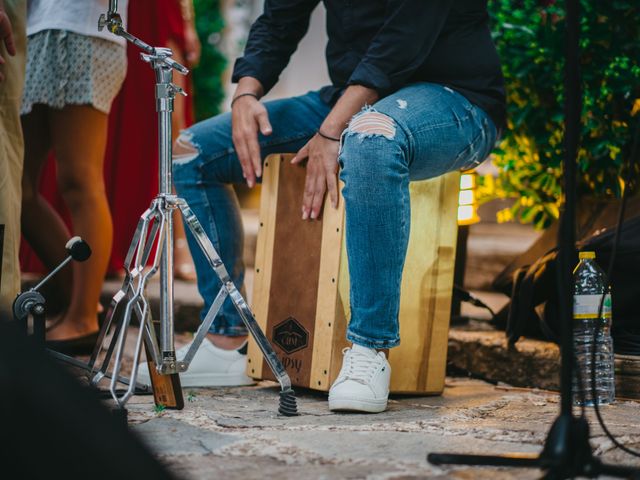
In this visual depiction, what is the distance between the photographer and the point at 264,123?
6.79ft

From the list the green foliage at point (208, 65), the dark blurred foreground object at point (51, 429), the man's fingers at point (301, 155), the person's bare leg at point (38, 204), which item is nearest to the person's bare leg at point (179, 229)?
the person's bare leg at point (38, 204)

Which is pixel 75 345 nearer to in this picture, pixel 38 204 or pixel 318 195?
pixel 38 204

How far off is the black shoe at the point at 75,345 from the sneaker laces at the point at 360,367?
101 cm

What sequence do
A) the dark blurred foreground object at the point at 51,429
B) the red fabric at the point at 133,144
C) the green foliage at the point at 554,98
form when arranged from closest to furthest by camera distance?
the dark blurred foreground object at the point at 51,429
the green foliage at the point at 554,98
the red fabric at the point at 133,144

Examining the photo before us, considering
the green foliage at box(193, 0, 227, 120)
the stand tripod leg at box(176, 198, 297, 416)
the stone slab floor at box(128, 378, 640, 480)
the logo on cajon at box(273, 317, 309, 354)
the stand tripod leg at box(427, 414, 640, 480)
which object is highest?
the green foliage at box(193, 0, 227, 120)

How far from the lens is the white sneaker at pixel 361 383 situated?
5.87 feet

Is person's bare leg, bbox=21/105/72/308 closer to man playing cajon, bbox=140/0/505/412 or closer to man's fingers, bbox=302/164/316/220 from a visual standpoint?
man playing cajon, bbox=140/0/505/412

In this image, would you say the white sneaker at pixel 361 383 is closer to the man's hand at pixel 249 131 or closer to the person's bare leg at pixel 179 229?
the man's hand at pixel 249 131

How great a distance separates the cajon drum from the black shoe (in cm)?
67

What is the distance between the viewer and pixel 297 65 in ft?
20.5

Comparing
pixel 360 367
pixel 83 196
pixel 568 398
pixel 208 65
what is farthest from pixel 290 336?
pixel 208 65

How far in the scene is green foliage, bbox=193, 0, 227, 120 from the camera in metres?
6.87

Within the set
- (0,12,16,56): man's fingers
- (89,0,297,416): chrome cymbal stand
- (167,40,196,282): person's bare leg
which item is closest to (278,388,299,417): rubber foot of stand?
(89,0,297,416): chrome cymbal stand

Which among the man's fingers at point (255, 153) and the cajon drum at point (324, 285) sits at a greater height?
the man's fingers at point (255, 153)
